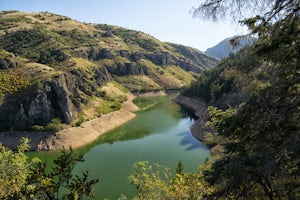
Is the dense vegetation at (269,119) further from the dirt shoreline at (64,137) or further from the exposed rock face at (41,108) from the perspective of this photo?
the exposed rock face at (41,108)

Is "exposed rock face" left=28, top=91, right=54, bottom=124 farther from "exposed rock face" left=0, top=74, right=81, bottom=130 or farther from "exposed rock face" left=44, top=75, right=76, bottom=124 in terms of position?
"exposed rock face" left=44, top=75, right=76, bottom=124

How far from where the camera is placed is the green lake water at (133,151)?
5248cm

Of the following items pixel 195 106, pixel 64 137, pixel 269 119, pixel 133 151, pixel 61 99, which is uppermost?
pixel 269 119

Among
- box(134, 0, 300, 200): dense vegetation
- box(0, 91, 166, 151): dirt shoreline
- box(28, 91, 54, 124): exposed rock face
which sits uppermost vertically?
box(134, 0, 300, 200): dense vegetation

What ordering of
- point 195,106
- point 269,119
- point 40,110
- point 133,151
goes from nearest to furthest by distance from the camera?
point 269,119, point 133,151, point 40,110, point 195,106

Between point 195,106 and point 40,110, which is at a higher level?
point 40,110

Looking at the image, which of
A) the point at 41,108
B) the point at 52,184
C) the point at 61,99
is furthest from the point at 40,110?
the point at 52,184

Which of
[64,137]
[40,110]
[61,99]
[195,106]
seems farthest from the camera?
[195,106]

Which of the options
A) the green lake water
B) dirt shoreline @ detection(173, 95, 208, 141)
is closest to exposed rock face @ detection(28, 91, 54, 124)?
the green lake water

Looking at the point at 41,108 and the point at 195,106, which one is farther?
the point at 195,106

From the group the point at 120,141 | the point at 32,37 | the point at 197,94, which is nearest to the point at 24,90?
the point at 120,141

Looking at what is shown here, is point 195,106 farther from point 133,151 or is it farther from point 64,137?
point 64,137

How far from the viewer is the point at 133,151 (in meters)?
72.4

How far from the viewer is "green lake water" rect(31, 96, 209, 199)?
5248 centimetres
